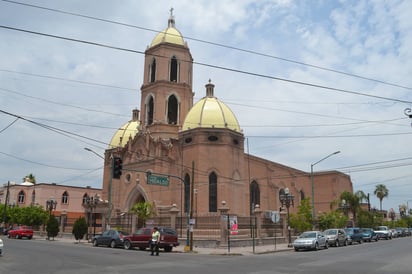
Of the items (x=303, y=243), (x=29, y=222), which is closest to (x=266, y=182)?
(x=303, y=243)

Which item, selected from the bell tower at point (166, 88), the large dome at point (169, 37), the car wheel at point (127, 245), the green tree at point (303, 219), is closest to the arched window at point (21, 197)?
the bell tower at point (166, 88)

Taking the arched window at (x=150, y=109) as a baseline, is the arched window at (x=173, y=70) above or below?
above

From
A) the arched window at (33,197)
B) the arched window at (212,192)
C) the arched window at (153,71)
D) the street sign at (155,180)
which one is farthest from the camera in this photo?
the arched window at (33,197)

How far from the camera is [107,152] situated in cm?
5391

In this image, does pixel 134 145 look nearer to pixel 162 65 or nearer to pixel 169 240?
pixel 162 65

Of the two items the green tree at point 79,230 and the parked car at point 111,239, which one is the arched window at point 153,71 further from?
the parked car at point 111,239

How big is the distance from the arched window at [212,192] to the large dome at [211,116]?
5.43 metres

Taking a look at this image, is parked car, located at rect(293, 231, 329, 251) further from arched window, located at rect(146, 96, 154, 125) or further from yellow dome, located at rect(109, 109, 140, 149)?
yellow dome, located at rect(109, 109, 140, 149)

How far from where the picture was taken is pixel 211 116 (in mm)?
42906

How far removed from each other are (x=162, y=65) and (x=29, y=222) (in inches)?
1117

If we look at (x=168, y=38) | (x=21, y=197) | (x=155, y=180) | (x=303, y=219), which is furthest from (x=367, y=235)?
(x=21, y=197)

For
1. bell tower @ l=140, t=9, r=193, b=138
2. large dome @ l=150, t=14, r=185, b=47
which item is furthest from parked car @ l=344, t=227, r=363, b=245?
large dome @ l=150, t=14, r=185, b=47

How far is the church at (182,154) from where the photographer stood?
40938 mm

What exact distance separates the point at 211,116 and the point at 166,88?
8851mm
